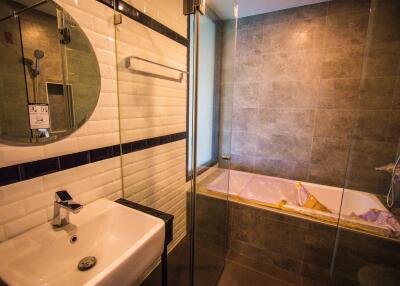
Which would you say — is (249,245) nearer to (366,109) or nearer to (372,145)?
(372,145)

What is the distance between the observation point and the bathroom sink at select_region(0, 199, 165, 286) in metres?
0.72

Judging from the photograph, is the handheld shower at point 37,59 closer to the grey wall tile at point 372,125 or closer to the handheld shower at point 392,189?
the grey wall tile at point 372,125

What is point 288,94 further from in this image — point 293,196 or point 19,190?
point 19,190

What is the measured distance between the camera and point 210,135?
6.37 feet

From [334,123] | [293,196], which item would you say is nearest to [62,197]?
[293,196]

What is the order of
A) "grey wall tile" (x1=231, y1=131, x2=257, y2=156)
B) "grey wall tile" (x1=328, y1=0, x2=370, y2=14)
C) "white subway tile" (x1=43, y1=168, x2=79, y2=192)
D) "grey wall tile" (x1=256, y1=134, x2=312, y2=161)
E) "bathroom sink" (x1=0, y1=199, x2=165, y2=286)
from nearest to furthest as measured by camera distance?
"bathroom sink" (x1=0, y1=199, x2=165, y2=286) → "white subway tile" (x1=43, y1=168, x2=79, y2=192) → "grey wall tile" (x1=328, y1=0, x2=370, y2=14) → "grey wall tile" (x1=256, y1=134, x2=312, y2=161) → "grey wall tile" (x1=231, y1=131, x2=257, y2=156)

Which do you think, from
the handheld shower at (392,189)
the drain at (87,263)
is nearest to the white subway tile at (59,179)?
the drain at (87,263)

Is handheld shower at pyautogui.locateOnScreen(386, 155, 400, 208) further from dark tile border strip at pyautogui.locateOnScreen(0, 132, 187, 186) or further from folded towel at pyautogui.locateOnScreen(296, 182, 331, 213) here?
dark tile border strip at pyautogui.locateOnScreen(0, 132, 187, 186)

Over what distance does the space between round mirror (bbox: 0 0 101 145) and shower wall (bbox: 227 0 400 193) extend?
6.76 ft

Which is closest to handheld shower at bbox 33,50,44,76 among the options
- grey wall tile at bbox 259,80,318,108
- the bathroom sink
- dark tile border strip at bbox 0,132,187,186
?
dark tile border strip at bbox 0,132,187,186

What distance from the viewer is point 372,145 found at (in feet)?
5.95

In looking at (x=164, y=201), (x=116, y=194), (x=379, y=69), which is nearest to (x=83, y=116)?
(x=116, y=194)

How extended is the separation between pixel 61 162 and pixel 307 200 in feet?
7.35

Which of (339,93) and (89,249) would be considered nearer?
(89,249)
